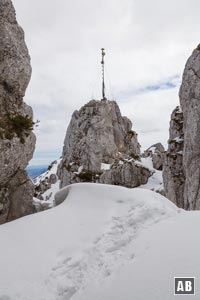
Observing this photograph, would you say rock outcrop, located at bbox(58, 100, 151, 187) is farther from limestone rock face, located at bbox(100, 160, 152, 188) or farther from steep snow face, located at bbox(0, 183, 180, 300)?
steep snow face, located at bbox(0, 183, 180, 300)

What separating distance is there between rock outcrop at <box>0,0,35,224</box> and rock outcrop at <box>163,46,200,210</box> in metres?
18.0

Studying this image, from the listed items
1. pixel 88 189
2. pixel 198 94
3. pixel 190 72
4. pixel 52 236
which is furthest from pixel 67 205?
pixel 190 72

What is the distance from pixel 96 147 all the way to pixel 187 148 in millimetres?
34029

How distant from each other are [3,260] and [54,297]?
7.13 feet

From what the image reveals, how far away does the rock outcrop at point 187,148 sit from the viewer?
28.1 m

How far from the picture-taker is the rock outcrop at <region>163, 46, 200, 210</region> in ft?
92.3

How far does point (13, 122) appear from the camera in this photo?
14836 mm

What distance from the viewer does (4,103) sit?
15016mm

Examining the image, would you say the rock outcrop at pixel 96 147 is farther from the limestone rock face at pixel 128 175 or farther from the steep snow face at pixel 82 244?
the steep snow face at pixel 82 244

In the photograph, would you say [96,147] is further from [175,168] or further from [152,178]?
[175,168]

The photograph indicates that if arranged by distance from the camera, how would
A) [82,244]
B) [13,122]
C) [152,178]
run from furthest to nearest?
[152,178] < [13,122] < [82,244]

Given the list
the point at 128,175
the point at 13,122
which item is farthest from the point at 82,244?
the point at 128,175

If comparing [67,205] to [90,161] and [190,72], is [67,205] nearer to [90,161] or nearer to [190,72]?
[190,72]

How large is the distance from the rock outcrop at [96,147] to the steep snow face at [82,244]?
37.4 metres
